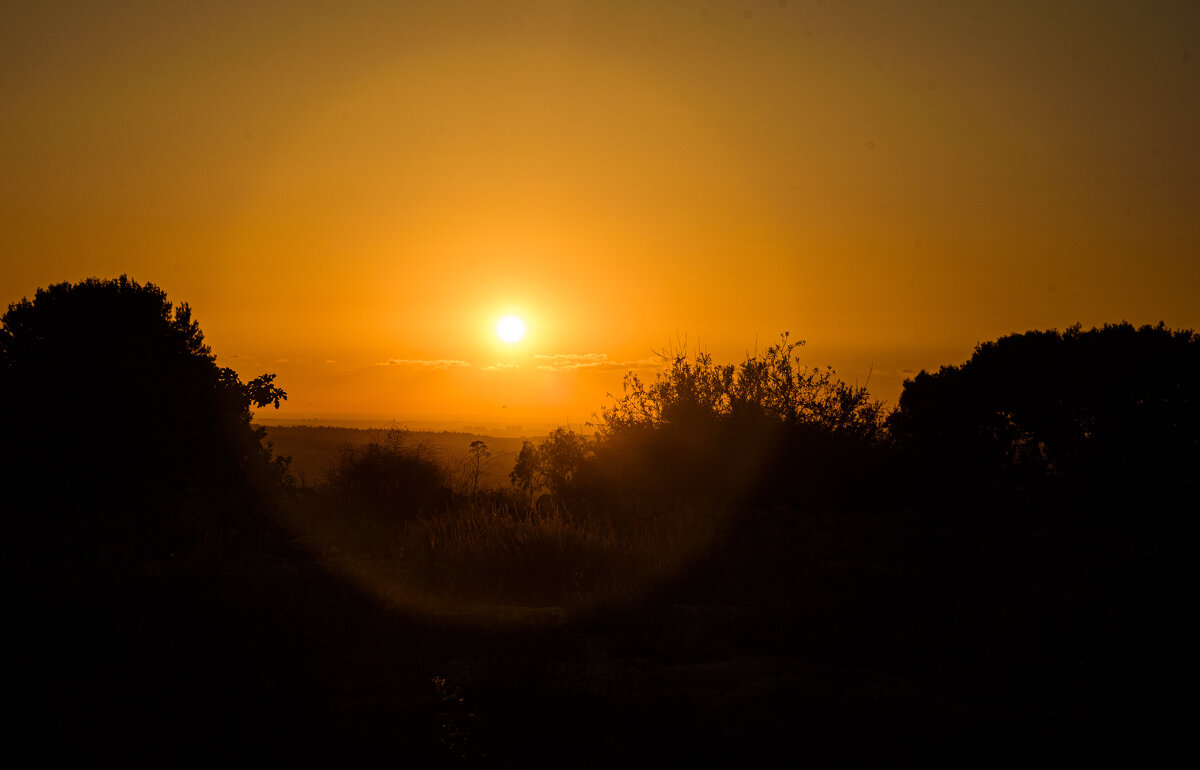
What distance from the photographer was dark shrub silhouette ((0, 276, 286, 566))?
13.2 m

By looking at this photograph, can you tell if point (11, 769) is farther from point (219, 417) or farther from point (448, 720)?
point (219, 417)

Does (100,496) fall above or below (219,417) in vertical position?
below

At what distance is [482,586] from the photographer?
964 cm

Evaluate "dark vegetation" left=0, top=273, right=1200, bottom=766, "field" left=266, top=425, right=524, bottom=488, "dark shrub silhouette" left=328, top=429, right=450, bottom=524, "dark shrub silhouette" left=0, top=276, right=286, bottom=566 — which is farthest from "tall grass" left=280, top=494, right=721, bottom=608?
"field" left=266, top=425, right=524, bottom=488

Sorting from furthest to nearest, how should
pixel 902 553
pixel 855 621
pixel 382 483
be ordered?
pixel 382 483 < pixel 902 553 < pixel 855 621

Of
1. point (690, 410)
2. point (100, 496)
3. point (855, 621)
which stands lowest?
point (855, 621)

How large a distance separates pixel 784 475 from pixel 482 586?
6728 mm

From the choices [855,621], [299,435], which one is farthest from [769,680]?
[299,435]

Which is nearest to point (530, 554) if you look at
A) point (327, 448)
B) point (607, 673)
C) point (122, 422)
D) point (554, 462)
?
point (607, 673)

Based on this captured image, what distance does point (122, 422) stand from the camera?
1480 centimetres

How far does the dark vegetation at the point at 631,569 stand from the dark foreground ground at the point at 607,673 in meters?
0.03

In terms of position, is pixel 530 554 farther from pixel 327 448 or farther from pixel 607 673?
pixel 327 448

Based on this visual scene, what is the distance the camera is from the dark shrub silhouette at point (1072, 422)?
1379 cm

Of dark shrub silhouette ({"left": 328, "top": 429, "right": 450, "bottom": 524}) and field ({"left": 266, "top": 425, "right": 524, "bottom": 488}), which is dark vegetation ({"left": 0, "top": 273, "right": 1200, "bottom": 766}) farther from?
field ({"left": 266, "top": 425, "right": 524, "bottom": 488})
